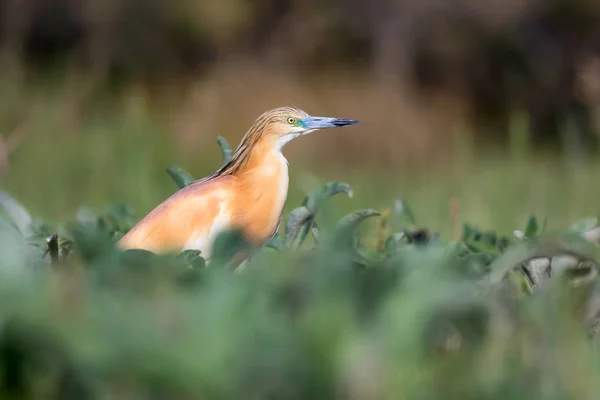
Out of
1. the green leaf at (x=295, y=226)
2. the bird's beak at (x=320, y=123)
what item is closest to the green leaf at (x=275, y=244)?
the green leaf at (x=295, y=226)

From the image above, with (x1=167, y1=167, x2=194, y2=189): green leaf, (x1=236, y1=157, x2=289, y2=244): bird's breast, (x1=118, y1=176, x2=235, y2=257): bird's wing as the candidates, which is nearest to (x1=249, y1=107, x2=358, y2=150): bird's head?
(x1=236, y1=157, x2=289, y2=244): bird's breast

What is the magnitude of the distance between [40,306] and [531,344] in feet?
0.88

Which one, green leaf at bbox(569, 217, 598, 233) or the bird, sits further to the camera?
the bird

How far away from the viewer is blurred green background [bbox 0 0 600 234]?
604cm

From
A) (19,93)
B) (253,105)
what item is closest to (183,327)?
(19,93)

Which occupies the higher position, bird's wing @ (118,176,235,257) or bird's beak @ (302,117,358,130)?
bird's wing @ (118,176,235,257)

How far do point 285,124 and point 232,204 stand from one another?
36 cm

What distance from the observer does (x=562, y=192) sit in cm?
498

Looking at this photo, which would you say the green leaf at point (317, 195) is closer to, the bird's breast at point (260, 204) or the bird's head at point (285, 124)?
the bird's breast at point (260, 204)

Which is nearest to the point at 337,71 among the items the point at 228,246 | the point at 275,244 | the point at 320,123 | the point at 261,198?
the point at 320,123

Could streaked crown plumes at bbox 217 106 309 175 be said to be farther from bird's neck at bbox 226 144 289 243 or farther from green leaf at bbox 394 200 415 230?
green leaf at bbox 394 200 415 230

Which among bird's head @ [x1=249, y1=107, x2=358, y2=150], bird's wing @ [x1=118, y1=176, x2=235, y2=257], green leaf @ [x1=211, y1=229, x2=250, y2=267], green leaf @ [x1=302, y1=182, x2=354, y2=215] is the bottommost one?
bird's head @ [x1=249, y1=107, x2=358, y2=150]

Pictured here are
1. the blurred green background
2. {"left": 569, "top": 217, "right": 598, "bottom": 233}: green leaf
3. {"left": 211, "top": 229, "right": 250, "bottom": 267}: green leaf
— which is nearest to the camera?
{"left": 211, "top": 229, "right": 250, "bottom": 267}: green leaf

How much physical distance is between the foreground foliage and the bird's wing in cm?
59
